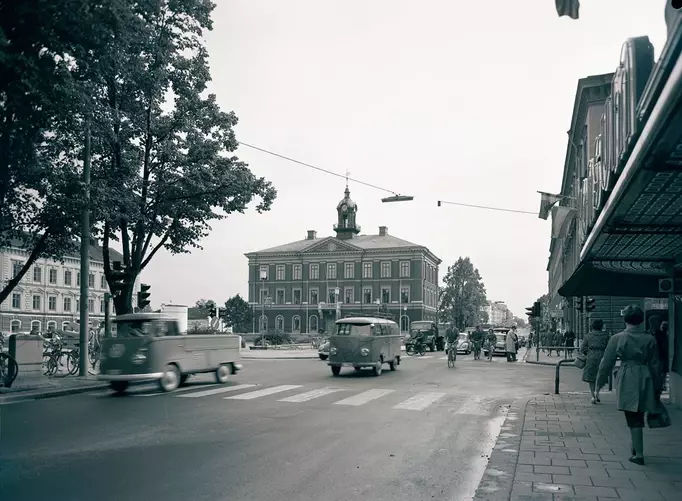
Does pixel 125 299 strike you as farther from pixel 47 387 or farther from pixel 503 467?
pixel 503 467

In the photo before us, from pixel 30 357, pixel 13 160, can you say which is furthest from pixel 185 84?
pixel 30 357

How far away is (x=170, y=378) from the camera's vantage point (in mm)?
17547

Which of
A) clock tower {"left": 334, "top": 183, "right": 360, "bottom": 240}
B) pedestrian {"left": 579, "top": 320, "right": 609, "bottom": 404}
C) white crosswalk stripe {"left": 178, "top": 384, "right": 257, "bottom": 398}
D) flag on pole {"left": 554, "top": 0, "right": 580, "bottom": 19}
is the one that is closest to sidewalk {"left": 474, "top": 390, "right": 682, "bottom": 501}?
pedestrian {"left": 579, "top": 320, "right": 609, "bottom": 404}

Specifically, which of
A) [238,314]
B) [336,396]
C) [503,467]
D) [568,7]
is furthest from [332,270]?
[568,7]

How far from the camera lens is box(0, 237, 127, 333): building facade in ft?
250

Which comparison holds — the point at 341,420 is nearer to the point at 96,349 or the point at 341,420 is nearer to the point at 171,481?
the point at 171,481

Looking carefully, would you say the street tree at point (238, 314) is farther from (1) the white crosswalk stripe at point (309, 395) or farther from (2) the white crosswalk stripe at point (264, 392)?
(1) the white crosswalk stripe at point (309, 395)

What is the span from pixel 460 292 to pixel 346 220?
76.5 ft

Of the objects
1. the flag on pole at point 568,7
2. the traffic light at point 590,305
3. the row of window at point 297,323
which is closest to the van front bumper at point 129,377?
the flag on pole at point 568,7

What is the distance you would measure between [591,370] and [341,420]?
6.07 meters

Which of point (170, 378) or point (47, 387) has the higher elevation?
point (170, 378)

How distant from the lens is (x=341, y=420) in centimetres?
1217

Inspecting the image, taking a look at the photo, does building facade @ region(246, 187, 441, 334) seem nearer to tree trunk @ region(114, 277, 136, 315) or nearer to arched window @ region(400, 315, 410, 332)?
arched window @ region(400, 315, 410, 332)

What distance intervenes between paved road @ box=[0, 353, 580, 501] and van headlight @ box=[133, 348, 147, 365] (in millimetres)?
876
